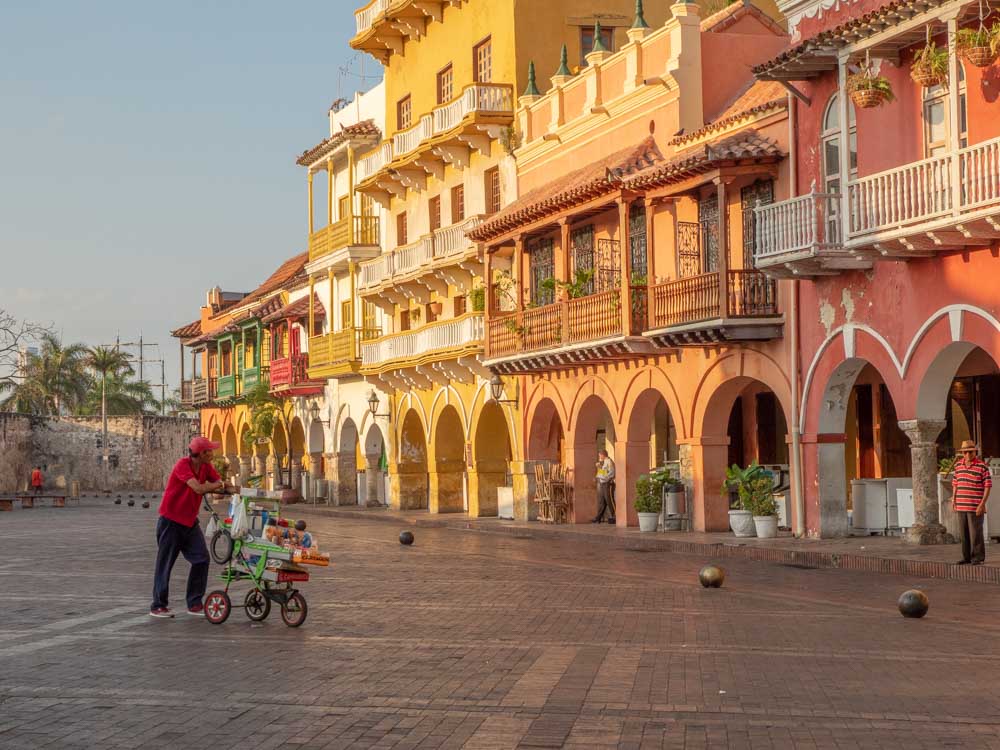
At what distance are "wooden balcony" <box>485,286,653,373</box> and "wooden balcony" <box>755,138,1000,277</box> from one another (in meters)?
5.32

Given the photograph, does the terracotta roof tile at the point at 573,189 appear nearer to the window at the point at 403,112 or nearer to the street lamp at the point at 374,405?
the window at the point at 403,112

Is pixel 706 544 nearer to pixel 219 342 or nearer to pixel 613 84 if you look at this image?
pixel 613 84

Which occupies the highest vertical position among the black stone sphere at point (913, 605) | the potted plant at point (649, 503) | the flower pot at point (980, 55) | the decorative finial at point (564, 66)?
the decorative finial at point (564, 66)

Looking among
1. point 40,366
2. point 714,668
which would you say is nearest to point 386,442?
point 714,668

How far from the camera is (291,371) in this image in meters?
54.7

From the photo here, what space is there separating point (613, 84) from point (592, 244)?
329cm

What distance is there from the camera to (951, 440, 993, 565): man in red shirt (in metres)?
19.0

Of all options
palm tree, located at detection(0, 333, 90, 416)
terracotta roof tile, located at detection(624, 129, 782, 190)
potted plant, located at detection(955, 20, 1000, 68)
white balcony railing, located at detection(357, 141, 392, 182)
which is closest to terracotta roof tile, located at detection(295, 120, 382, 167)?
white balcony railing, located at detection(357, 141, 392, 182)

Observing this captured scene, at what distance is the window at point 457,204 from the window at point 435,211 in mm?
1356

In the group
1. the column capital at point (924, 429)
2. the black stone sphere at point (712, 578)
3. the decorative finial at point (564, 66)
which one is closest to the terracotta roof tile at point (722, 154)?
the column capital at point (924, 429)

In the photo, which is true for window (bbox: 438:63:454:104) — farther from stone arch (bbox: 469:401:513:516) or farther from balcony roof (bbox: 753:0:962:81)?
balcony roof (bbox: 753:0:962:81)

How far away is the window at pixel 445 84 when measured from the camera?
1672 inches

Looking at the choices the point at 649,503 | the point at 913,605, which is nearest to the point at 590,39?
the point at 649,503

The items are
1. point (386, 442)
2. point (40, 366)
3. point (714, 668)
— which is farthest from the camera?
point (40, 366)
